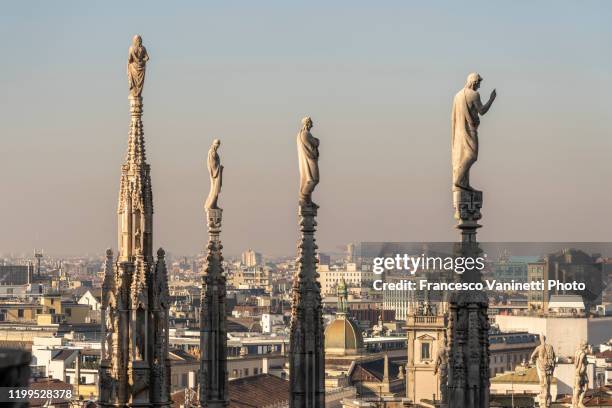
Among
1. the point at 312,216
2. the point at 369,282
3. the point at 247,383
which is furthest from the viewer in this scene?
the point at 369,282

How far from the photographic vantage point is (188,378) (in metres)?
110

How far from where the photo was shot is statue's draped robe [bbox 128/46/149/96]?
29.2m

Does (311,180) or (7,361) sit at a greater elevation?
(311,180)

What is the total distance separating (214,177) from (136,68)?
201 centimetres

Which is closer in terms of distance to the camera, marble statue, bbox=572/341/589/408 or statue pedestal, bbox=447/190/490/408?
statue pedestal, bbox=447/190/490/408

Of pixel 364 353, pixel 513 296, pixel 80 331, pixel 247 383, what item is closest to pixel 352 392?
pixel 247 383

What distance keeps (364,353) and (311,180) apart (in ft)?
393

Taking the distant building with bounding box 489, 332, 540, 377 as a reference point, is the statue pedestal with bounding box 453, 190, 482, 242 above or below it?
above

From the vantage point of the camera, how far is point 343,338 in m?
143

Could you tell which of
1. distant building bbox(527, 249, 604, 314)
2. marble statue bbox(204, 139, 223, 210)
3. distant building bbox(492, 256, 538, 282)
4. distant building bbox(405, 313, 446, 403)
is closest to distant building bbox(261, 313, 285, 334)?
distant building bbox(405, 313, 446, 403)

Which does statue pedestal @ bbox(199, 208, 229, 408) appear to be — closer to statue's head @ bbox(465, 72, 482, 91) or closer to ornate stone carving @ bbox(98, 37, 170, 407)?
ornate stone carving @ bbox(98, 37, 170, 407)

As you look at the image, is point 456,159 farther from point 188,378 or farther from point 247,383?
point 188,378

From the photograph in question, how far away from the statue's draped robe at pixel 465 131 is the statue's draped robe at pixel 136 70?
1144 centimetres

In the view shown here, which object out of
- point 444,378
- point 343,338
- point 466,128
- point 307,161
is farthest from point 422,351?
point 466,128
